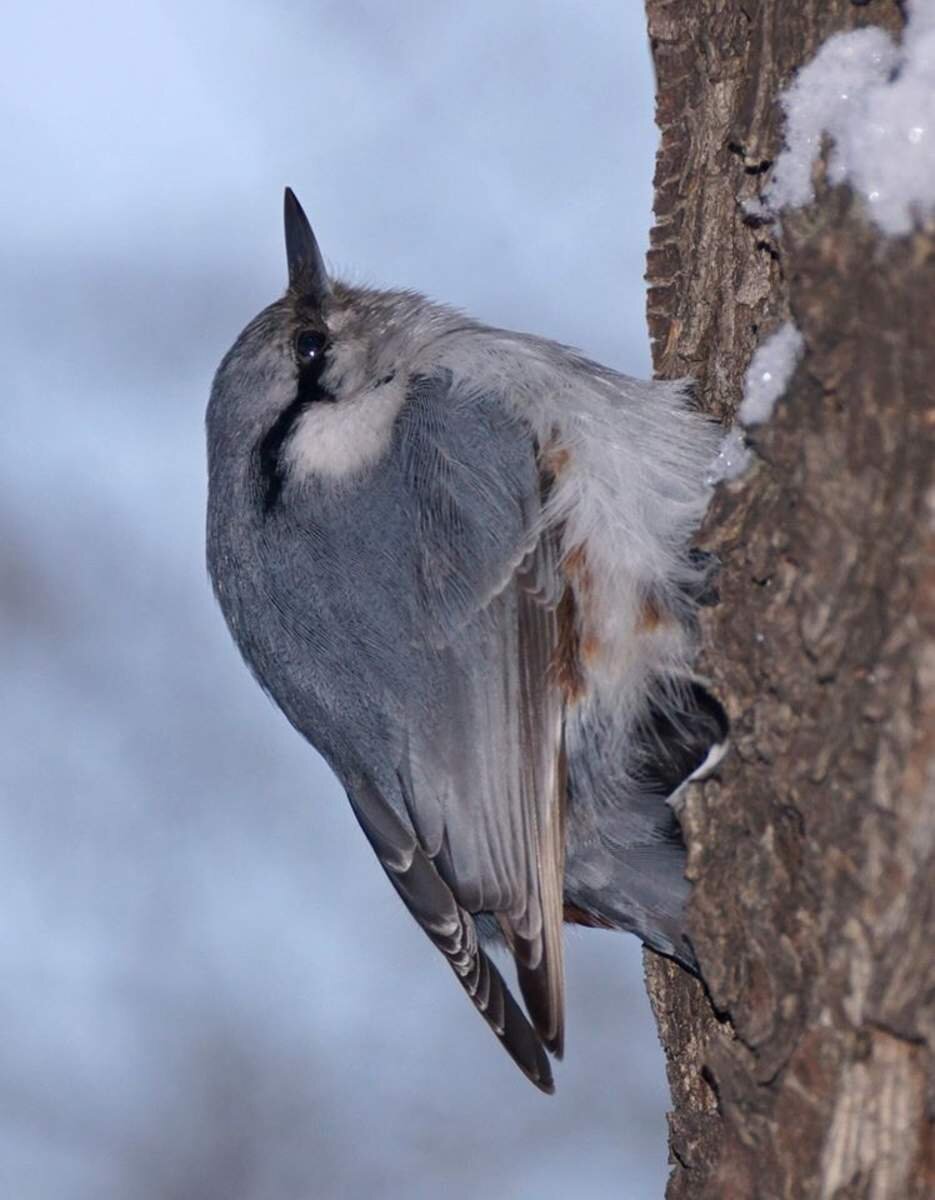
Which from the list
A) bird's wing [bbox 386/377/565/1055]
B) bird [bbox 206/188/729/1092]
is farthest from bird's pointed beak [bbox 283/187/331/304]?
bird's wing [bbox 386/377/565/1055]

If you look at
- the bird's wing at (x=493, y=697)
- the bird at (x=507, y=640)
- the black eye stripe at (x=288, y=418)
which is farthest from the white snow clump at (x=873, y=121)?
the black eye stripe at (x=288, y=418)

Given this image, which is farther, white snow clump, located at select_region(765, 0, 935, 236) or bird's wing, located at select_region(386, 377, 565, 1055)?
bird's wing, located at select_region(386, 377, 565, 1055)

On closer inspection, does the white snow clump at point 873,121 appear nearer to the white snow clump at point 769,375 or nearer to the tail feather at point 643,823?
the white snow clump at point 769,375

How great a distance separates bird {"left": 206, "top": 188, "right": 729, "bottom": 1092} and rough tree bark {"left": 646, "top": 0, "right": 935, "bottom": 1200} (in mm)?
394

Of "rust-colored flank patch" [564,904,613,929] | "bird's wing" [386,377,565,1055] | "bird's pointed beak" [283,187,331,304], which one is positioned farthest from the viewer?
"bird's pointed beak" [283,187,331,304]

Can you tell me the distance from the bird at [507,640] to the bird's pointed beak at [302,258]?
0.48 metres

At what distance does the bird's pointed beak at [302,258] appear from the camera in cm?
307

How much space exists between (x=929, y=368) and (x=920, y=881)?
53 cm

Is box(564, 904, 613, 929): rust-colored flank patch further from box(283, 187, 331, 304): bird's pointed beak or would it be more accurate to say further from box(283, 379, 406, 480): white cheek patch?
box(283, 187, 331, 304): bird's pointed beak

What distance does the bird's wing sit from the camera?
240 cm

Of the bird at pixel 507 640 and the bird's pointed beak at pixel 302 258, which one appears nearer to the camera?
the bird at pixel 507 640

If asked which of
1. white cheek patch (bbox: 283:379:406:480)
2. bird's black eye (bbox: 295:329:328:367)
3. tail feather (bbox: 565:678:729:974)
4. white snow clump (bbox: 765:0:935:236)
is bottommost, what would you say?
tail feather (bbox: 565:678:729:974)

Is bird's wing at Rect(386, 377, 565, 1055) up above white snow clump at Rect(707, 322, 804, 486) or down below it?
below

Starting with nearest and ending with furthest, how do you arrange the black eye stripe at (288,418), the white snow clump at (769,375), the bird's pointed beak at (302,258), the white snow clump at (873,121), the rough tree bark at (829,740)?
1. the rough tree bark at (829,740)
2. the white snow clump at (873,121)
3. the white snow clump at (769,375)
4. the black eye stripe at (288,418)
5. the bird's pointed beak at (302,258)
